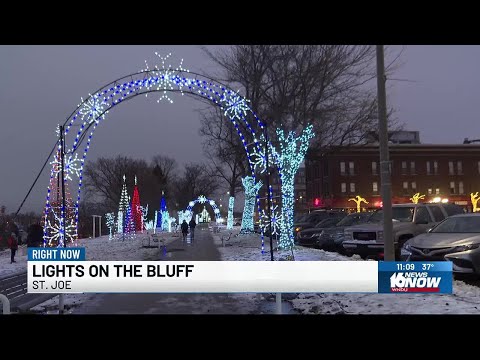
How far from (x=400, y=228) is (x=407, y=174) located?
188 ft

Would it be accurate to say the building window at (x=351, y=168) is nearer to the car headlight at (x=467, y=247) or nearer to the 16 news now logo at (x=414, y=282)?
the car headlight at (x=467, y=247)

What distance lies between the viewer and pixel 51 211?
18703mm

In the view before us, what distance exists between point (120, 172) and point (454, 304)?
267 ft

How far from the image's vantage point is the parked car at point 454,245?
417 inches

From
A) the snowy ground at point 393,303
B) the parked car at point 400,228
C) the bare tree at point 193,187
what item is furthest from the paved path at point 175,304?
the bare tree at point 193,187

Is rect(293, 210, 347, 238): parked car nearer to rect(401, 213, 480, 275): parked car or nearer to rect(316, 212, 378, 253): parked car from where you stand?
rect(316, 212, 378, 253): parked car

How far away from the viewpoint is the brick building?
68812 millimetres

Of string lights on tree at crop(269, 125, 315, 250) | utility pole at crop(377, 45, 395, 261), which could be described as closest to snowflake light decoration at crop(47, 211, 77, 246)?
string lights on tree at crop(269, 125, 315, 250)

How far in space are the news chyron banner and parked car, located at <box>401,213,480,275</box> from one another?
4.21 metres

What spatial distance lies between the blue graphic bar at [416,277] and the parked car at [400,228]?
8.44 m

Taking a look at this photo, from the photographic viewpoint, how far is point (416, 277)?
6777mm

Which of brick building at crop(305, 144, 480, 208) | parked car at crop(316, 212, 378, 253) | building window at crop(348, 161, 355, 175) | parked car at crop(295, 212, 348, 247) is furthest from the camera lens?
building window at crop(348, 161, 355, 175)
